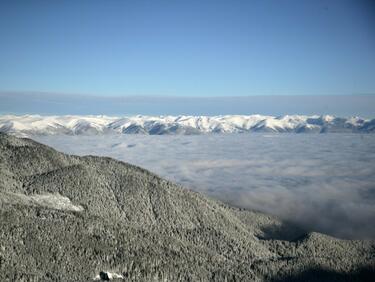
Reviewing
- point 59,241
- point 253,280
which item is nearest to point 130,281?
point 59,241

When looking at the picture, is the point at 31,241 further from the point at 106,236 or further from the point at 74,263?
the point at 106,236

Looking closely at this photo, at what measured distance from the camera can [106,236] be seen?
16750cm

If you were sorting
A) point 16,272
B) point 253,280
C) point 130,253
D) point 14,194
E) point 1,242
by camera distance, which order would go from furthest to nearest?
1. point 14,194
2. point 253,280
3. point 130,253
4. point 1,242
5. point 16,272

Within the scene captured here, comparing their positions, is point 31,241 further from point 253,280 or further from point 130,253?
point 253,280

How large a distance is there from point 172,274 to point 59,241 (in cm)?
3576

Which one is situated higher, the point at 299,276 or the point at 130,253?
the point at 130,253

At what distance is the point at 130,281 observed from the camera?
144125 millimetres

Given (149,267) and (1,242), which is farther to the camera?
(149,267)

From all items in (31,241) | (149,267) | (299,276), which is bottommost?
(299,276)

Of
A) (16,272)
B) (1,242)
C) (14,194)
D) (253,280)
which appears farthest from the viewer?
(14,194)

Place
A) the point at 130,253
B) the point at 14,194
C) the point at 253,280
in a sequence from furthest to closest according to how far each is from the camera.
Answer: the point at 14,194 → the point at 253,280 → the point at 130,253

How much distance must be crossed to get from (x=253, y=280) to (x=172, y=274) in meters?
34.5

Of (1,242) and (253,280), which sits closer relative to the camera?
(1,242)

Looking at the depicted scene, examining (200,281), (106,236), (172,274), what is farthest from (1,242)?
(200,281)
